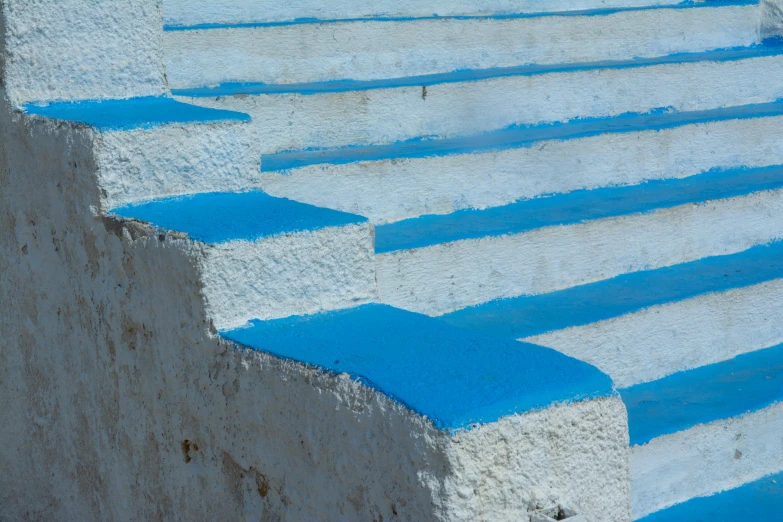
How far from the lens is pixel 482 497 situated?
1352 millimetres

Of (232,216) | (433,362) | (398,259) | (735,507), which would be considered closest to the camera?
(433,362)

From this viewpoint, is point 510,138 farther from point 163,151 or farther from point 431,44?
point 163,151

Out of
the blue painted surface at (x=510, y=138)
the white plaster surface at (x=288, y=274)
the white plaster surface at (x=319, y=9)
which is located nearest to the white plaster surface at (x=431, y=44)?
the white plaster surface at (x=319, y=9)

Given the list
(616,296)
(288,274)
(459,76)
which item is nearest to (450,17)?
(459,76)

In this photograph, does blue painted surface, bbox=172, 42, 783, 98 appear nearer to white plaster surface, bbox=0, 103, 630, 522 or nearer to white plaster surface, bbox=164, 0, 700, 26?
white plaster surface, bbox=164, 0, 700, 26

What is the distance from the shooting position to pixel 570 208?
11.1 feet

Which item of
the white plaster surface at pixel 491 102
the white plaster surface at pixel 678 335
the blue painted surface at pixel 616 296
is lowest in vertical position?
the white plaster surface at pixel 678 335

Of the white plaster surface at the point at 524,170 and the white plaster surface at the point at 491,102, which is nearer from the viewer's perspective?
the white plaster surface at the point at 524,170

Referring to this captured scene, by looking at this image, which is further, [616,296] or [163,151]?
[616,296]

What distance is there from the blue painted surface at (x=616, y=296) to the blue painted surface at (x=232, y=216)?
2.93 feet

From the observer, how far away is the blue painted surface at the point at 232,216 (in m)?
1.83

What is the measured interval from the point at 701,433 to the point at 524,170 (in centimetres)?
124

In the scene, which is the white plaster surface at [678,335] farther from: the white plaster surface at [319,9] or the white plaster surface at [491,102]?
the white plaster surface at [319,9]

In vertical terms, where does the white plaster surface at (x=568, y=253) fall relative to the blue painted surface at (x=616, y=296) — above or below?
above
